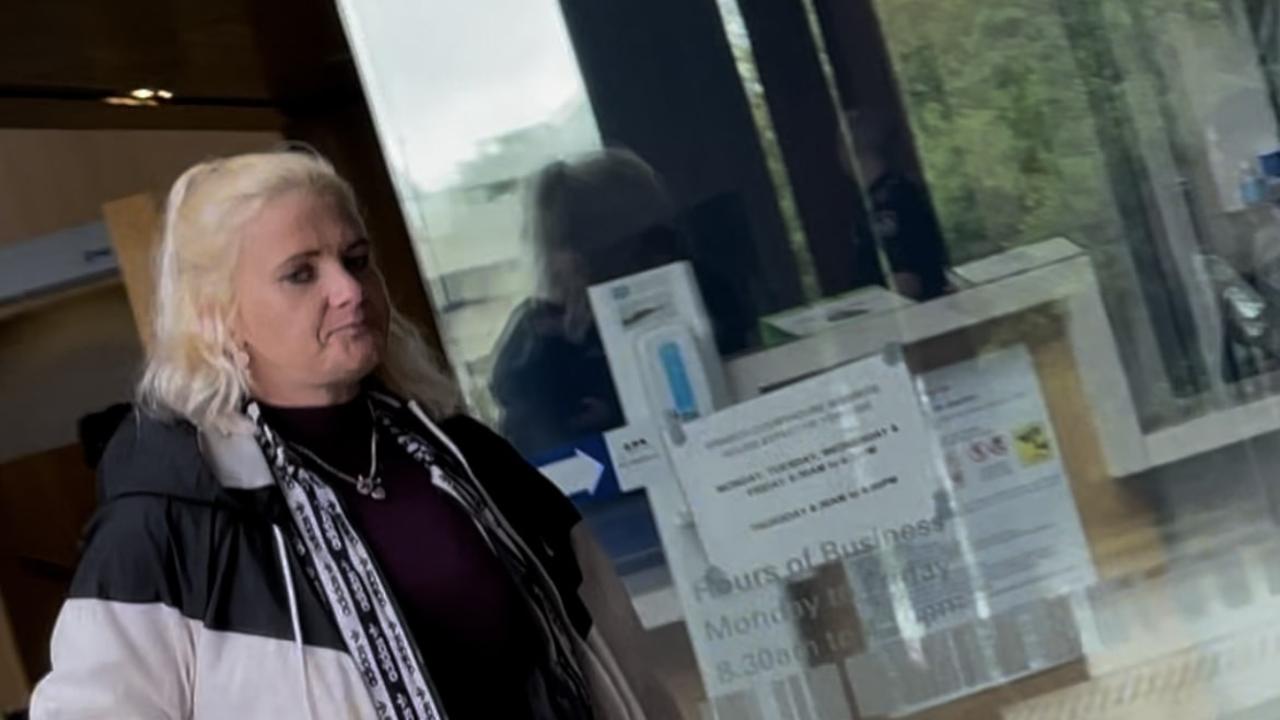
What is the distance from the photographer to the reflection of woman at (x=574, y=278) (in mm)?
3217

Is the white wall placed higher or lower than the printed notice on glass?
higher

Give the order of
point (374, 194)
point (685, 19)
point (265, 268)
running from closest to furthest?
1. point (265, 268)
2. point (685, 19)
3. point (374, 194)

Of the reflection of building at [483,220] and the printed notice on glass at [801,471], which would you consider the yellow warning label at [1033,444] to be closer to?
the printed notice on glass at [801,471]

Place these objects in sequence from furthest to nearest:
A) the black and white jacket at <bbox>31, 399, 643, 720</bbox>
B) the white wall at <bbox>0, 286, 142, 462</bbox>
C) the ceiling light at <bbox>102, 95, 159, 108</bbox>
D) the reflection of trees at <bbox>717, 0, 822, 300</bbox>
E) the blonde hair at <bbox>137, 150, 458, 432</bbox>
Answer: the white wall at <bbox>0, 286, 142, 462</bbox>
the ceiling light at <bbox>102, 95, 159, 108</bbox>
the reflection of trees at <bbox>717, 0, 822, 300</bbox>
the blonde hair at <bbox>137, 150, 458, 432</bbox>
the black and white jacket at <bbox>31, 399, 643, 720</bbox>

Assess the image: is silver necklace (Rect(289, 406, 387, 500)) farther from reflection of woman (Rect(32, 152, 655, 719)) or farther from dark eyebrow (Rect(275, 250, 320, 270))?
dark eyebrow (Rect(275, 250, 320, 270))

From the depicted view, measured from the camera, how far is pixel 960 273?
3.23 metres

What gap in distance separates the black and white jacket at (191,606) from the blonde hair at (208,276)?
0.04 metres

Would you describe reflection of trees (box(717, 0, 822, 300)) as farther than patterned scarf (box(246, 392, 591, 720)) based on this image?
Yes

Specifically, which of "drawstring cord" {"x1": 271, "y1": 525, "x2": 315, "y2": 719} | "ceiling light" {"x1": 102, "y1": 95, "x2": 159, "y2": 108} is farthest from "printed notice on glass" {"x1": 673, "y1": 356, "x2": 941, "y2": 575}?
"ceiling light" {"x1": 102, "y1": 95, "x2": 159, "y2": 108}

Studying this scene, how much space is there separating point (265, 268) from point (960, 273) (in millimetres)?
1751

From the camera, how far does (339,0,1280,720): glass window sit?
126 inches

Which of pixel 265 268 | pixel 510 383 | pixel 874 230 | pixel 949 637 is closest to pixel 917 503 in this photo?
pixel 949 637

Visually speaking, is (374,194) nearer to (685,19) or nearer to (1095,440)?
(685,19)

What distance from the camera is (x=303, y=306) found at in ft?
5.60
